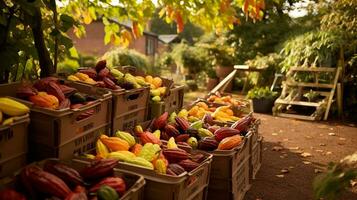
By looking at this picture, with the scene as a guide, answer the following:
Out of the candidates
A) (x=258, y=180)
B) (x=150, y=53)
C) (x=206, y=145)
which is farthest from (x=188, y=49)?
(x=150, y=53)

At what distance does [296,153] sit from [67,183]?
15.6 feet

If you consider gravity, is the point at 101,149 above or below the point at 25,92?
below

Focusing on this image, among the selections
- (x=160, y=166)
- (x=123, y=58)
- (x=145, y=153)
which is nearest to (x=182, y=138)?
(x=145, y=153)

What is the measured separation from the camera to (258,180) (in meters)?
4.84

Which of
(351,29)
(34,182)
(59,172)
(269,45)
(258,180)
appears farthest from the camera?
(269,45)

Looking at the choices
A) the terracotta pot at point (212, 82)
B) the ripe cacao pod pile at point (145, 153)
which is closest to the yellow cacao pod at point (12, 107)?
the ripe cacao pod pile at point (145, 153)

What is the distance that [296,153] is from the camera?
244 inches

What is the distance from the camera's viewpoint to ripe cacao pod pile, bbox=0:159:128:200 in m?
2.09

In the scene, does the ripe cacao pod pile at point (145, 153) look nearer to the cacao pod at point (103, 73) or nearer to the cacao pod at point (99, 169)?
the cacao pod at point (99, 169)

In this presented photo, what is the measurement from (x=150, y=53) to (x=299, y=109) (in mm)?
28832

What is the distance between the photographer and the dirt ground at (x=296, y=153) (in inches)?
178

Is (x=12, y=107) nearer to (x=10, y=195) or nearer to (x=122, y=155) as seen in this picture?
(x=10, y=195)

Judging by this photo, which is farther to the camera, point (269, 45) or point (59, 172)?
point (269, 45)

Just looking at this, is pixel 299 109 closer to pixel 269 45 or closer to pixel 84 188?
pixel 269 45
